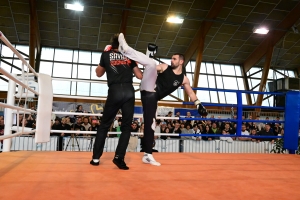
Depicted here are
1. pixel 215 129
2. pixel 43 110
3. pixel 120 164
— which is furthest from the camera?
pixel 215 129

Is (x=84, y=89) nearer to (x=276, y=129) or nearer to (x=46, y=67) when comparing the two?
(x=46, y=67)

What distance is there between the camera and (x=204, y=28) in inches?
564

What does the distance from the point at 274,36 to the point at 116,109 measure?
14.9m

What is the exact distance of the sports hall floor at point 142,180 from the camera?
1.84 meters

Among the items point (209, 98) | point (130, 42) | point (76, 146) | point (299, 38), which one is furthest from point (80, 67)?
point (299, 38)

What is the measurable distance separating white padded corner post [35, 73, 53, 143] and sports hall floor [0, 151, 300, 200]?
14.1 inches

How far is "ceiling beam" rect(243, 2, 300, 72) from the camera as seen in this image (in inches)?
550

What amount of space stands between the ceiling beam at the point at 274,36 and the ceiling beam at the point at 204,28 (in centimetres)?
354

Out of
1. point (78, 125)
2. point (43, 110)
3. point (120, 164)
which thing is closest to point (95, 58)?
point (78, 125)

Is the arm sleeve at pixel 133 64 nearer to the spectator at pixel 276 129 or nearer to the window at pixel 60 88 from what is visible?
the spectator at pixel 276 129

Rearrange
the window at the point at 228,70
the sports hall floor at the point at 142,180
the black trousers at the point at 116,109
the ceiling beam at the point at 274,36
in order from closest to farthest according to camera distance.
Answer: the sports hall floor at the point at 142,180 → the black trousers at the point at 116,109 → the ceiling beam at the point at 274,36 → the window at the point at 228,70

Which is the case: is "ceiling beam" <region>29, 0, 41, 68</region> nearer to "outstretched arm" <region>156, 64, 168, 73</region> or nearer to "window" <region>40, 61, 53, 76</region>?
"window" <region>40, 61, 53, 76</region>

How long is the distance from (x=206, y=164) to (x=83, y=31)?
1266cm

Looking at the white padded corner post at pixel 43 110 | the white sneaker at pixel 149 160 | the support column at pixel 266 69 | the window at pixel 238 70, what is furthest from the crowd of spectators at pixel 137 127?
the window at pixel 238 70
